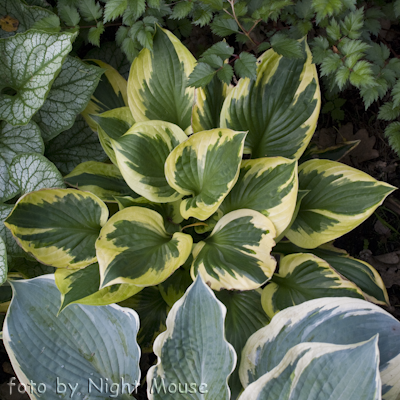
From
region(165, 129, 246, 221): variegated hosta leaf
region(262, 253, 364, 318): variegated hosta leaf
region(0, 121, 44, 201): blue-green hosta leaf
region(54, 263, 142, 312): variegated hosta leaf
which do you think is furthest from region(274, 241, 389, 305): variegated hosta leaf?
region(0, 121, 44, 201): blue-green hosta leaf

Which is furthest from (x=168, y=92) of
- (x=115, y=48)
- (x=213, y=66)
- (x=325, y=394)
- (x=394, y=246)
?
(x=394, y=246)

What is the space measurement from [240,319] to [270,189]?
40 centimetres

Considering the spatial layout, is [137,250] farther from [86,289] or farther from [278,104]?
[278,104]

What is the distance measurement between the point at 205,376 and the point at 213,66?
76cm

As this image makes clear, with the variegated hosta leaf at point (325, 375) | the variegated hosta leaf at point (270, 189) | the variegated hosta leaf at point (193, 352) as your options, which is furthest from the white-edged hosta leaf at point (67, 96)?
the variegated hosta leaf at point (325, 375)

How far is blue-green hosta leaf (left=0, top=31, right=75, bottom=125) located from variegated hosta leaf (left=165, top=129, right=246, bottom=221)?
0.40 m

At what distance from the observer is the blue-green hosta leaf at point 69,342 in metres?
0.85

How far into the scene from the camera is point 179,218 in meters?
1.08

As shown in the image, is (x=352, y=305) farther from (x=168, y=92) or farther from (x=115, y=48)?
(x=115, y=48)

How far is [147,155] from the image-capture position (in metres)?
0.92

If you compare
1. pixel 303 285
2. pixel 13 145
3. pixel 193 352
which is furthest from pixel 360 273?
pixel 13 145

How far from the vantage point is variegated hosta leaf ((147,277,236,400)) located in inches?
31.0

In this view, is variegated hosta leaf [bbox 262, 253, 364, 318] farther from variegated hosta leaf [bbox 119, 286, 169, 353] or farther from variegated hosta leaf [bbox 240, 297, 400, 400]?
variegated hosta leaf [bbox 119, 286, 169, 353]

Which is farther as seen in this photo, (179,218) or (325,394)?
(179,218)
